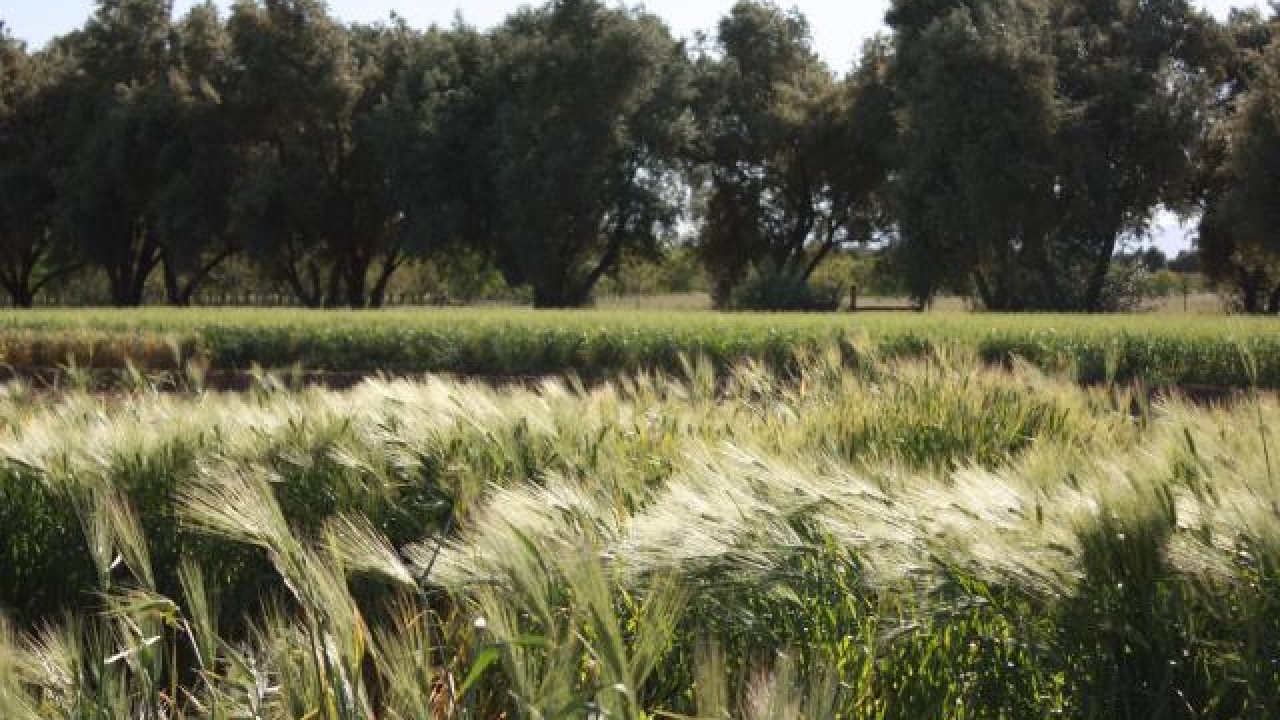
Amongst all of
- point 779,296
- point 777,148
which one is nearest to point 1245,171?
point 779,296

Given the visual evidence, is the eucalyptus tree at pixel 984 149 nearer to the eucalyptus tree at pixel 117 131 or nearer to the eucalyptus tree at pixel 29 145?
the eucalyptus tree at pixel 117 131

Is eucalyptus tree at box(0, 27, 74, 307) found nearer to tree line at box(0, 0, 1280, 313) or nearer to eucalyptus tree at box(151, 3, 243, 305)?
tree line at box(0, 0, 1280, 313)

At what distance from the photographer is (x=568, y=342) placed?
655 inches

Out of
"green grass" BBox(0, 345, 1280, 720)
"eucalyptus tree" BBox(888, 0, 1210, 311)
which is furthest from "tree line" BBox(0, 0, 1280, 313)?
"green grass" BBox(0, 345, 1280, 720)

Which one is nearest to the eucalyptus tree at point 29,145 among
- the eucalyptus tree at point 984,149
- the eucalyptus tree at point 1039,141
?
the eucalyptus tree at point 984,149

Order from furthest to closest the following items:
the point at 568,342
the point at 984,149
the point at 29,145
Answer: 1. the point at 29,145
2. the point at 984,149
3. the point at 568,342

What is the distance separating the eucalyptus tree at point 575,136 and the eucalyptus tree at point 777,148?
11.9 ft

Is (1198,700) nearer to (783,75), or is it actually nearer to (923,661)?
(923,661)

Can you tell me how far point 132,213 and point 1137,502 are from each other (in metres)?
46.7

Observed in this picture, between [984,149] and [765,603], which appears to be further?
[984,149]

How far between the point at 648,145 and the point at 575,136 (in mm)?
3537

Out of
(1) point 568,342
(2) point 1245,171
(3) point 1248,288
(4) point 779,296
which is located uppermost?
(2) point 1245,171

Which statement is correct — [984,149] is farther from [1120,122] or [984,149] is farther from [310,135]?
[310,135]

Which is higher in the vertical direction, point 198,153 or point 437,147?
point 437,147
